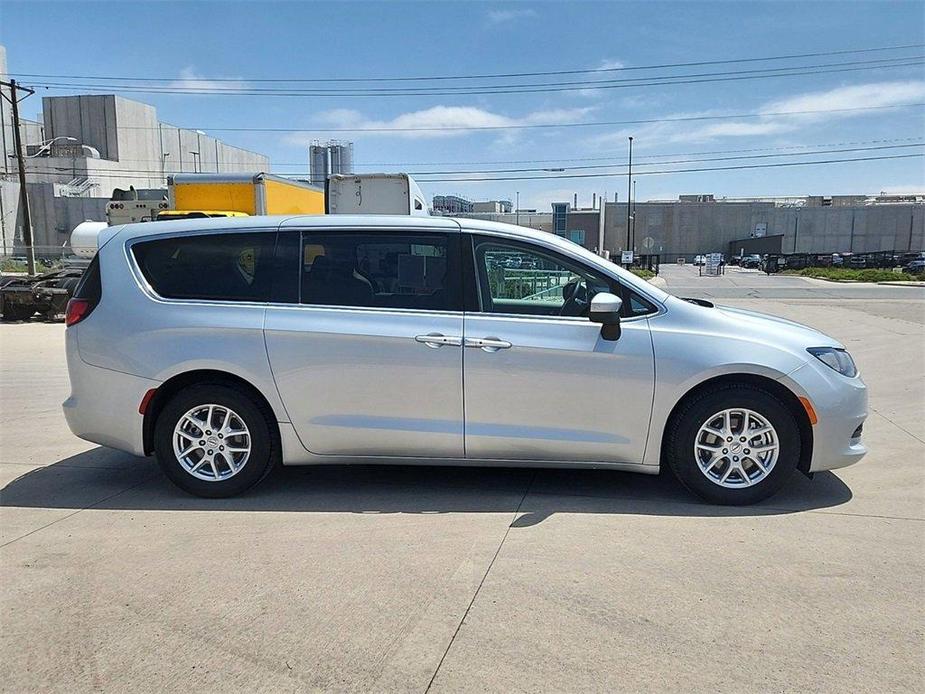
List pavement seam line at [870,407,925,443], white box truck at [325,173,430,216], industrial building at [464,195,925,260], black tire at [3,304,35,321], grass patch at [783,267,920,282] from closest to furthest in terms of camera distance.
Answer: pavement seam line at [870,407,925,443], white box truck at [325,173,430,216], black tire at [3,304,35,321], grass patch at [783,267,920,282], industrial building at [464,195,925,260]

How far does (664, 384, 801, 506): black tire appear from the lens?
4590mm

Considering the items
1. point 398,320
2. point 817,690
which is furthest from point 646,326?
point 817,690

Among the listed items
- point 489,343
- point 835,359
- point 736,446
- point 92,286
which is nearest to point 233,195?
point 92,286

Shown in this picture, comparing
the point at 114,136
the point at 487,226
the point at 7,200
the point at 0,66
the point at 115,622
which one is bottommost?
the point at 115,622

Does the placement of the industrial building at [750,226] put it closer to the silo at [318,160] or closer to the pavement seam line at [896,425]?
the silo at [318,160]

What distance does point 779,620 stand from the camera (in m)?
3.27

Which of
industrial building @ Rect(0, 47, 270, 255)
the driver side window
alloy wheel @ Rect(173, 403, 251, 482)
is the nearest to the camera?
the driver side window

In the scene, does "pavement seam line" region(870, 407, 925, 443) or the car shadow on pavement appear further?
"pavement seam line" region(870, 407, 925, 443)

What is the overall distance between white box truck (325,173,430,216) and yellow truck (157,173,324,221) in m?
1.01

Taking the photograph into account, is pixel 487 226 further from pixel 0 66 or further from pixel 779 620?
pixel 0 66

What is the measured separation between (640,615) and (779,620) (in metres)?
0.61

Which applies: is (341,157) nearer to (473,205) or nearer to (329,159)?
(329,159)

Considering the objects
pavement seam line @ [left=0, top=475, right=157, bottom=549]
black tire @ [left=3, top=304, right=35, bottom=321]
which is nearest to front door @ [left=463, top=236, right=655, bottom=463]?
pavement seam line @ [left=0, top=475, right=157, bottom=549]

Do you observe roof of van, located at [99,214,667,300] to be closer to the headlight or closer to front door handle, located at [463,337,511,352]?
front door handle, located at [463,337,511,352]
